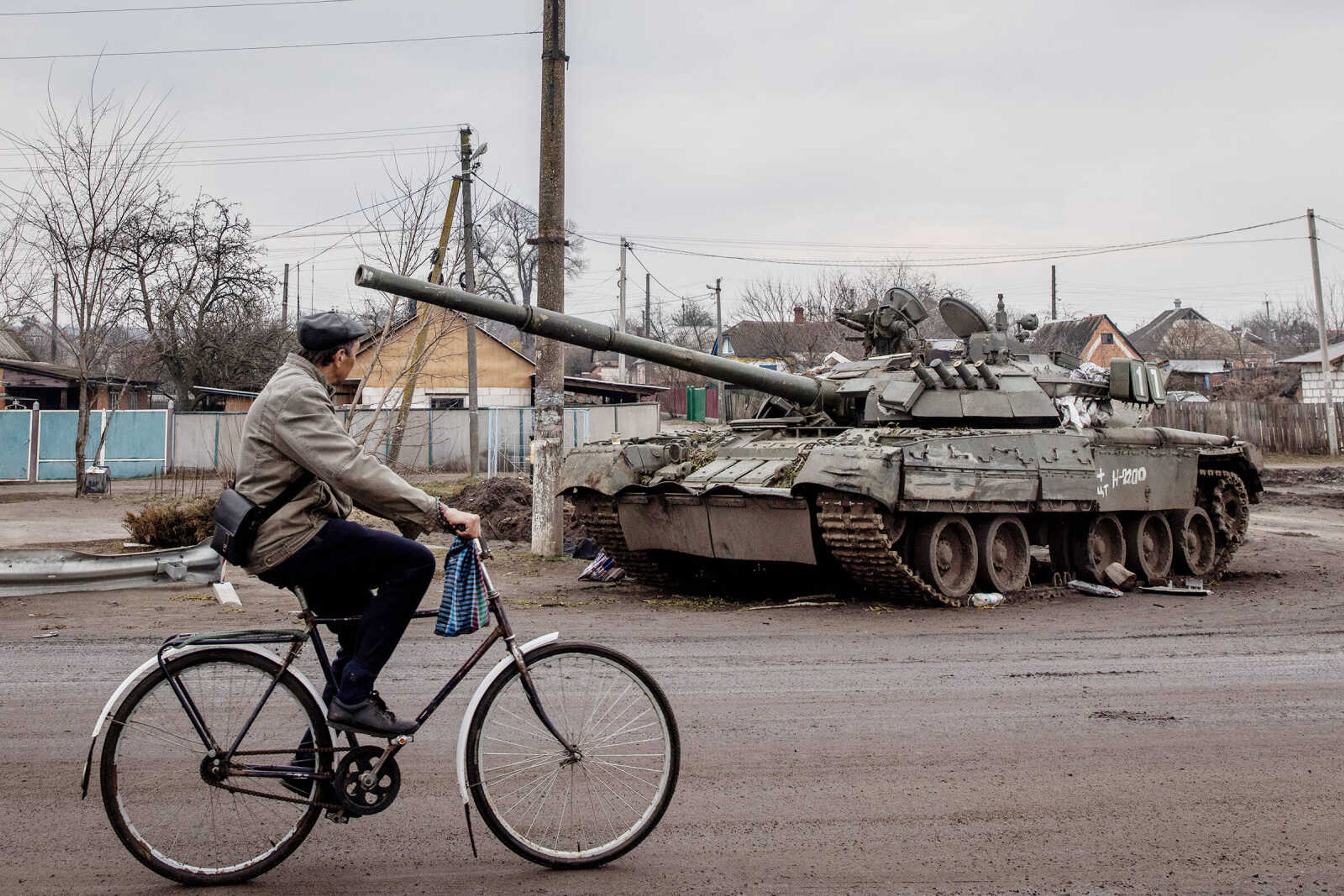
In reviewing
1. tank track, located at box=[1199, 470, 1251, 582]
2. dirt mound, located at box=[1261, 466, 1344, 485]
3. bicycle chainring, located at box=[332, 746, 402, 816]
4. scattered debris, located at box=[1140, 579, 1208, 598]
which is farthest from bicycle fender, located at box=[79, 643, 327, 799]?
dirt mound, located at box=[1261, 466, 1344, 485]

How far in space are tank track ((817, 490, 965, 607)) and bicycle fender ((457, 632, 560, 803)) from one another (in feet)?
19.8

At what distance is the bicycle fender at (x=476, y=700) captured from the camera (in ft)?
12.0

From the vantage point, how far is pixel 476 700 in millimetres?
3742

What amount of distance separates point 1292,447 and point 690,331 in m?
43.4

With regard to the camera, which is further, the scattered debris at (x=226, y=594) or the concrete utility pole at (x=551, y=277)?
the concrete utility pole at (x=551, y=277)

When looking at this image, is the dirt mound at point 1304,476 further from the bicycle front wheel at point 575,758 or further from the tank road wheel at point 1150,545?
the bicycle front wheel at point 575,758

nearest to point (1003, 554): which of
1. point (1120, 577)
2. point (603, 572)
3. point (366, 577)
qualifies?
point (1120, 577)

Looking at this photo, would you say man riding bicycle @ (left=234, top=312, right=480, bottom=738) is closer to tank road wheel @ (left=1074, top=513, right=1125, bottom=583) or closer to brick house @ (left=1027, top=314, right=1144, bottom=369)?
tank road wheel @ (left=1074, top=513, right=1125, bottom=583)

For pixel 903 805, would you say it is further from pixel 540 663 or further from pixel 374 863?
pixel 374 863

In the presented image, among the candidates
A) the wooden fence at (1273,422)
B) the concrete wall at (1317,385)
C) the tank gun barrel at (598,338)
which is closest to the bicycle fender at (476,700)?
the tank gun barrel at (598,338)

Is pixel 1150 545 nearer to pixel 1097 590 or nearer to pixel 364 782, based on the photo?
pixel 1097 590

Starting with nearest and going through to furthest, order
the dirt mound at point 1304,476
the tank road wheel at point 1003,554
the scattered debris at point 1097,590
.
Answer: the tank road wheel at point 1003,554 → the scattered debris at point 1097,590 → the dirt mound at point 1304,476

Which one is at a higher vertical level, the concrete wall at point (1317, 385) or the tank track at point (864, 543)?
the concrete wall at point (1317, 385)

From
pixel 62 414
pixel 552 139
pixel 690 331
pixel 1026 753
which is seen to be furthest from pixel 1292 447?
pixel 690 331
